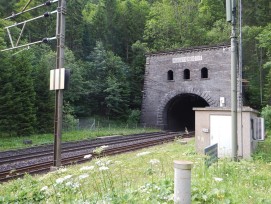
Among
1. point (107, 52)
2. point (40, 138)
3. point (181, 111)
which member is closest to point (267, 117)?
point (181, 111)

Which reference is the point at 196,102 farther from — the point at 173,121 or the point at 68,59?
the point at 68,59

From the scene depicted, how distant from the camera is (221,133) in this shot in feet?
31.8

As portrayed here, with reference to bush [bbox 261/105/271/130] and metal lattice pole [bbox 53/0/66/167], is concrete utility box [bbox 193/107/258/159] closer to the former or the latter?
metal lattice pole [bbox 53/0/66/167]

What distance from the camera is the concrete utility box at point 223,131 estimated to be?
9.08 meters

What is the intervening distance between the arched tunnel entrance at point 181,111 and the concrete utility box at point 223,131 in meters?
17.4

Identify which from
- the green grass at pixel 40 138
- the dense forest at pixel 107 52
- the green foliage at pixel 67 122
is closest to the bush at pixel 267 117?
the dense forest at pixel 107 52

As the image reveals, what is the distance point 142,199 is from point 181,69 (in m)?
24.0

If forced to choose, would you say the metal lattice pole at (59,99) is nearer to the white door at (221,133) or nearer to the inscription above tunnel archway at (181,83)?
the white door at (221,133)

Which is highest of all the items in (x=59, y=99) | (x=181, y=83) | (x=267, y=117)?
(x=181, y=83)

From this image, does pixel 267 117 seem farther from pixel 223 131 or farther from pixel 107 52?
pixel 107 52

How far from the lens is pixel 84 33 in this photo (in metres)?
35.5

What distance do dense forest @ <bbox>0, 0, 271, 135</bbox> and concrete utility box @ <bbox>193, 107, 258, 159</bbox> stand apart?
11686mm

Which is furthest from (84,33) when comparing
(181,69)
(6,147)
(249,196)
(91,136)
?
(249,196)

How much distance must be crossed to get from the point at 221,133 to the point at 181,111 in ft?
72.3
